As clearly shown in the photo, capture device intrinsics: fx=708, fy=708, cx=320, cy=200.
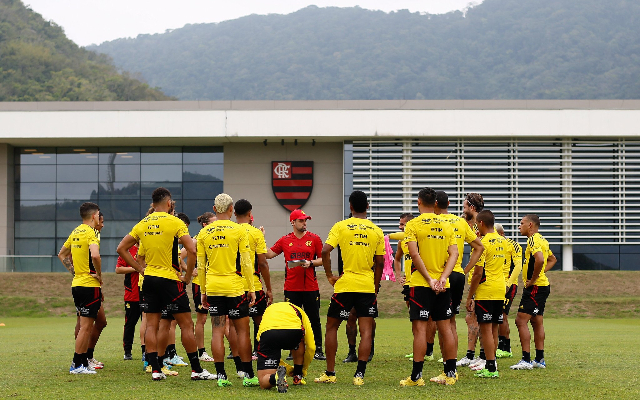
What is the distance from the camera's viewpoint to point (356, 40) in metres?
128

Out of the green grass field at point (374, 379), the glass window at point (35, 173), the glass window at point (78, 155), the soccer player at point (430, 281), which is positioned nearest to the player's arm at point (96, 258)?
the green grass field at point (374, 379)

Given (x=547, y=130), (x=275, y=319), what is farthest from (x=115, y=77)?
(x=275, y=319)

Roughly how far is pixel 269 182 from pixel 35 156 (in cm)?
1147

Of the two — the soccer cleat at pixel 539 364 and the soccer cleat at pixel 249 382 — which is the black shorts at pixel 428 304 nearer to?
the soccer cleat at pixel 249 382

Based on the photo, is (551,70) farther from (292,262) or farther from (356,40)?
(292,262)

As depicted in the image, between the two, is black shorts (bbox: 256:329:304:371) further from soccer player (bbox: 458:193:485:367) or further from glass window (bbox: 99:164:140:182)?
glass window (bbox: 99:164:140:182)

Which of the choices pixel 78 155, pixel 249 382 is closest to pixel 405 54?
pixel 78 155

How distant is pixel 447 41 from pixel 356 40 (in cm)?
1678

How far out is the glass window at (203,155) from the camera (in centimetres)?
3338

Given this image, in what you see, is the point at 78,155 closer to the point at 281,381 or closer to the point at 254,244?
the point at 254,244

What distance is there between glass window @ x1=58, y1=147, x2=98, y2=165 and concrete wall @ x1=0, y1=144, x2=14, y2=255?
7.64 ft

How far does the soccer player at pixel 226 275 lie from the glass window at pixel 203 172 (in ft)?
83.0

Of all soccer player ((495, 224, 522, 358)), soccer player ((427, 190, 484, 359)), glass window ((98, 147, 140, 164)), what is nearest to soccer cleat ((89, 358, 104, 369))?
soccer player ((427, 190, 484, 359))

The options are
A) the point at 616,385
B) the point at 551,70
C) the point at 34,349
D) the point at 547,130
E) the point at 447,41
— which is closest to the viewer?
the point at 616,385
